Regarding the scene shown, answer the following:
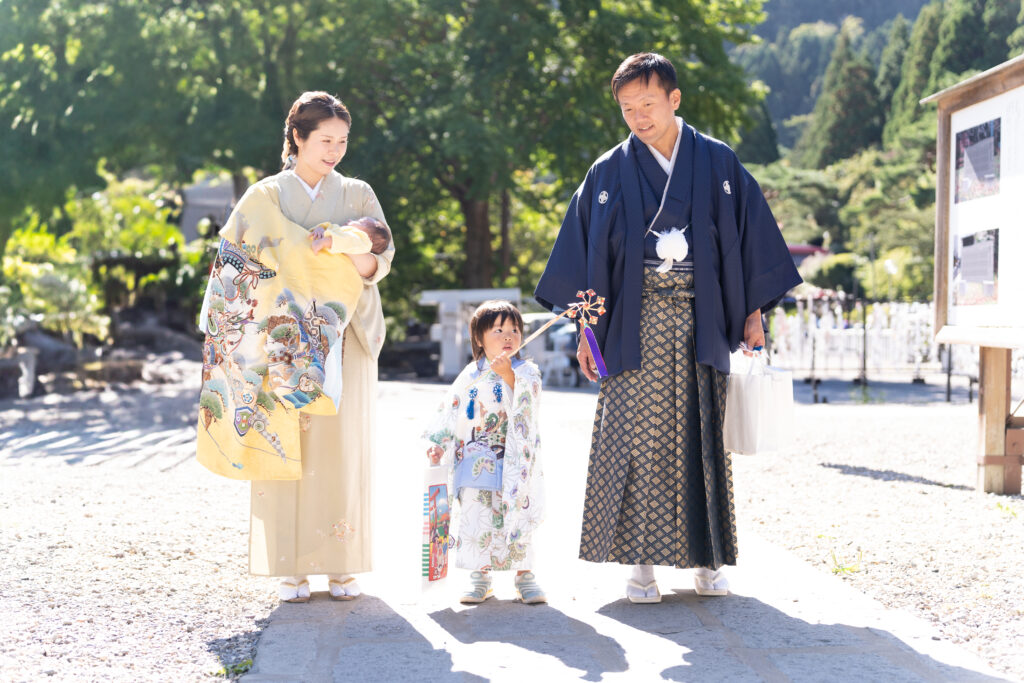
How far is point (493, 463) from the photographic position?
3896 mm

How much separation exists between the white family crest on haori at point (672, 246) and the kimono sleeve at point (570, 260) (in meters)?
0.30

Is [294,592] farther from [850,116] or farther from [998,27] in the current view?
[850,116]

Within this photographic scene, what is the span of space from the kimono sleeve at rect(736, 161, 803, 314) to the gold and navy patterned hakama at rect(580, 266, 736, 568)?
0.76 feet

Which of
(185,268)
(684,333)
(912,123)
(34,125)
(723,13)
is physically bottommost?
(684,333)

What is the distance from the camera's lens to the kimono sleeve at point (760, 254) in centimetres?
392

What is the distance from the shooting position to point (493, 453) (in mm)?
3910

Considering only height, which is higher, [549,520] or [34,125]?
[34,125]

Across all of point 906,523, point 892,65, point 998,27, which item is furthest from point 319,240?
point 892,65

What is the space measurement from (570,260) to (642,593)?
1217 mm

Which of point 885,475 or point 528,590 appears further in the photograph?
point 885,475

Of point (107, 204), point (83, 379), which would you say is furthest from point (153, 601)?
point (107, 204)

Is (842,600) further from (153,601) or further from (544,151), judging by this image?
(544,151)

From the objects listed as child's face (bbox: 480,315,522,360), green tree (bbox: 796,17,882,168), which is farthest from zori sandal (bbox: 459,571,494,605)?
Answer: green tree (bbox: 796,17,882,168)

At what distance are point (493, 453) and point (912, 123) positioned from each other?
4765 cm
